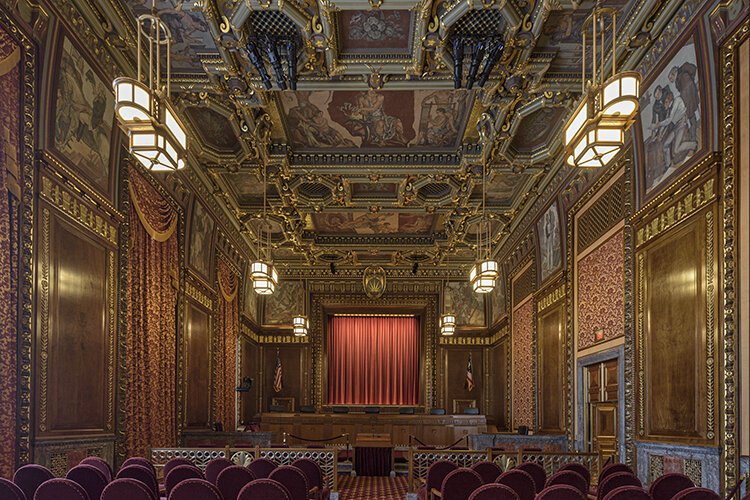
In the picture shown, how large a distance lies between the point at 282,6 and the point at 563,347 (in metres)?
9.00

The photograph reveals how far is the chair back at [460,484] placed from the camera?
6512mm

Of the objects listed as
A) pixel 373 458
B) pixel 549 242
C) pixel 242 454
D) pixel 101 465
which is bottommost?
pixel 373 458

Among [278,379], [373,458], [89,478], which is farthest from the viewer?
[278,379]

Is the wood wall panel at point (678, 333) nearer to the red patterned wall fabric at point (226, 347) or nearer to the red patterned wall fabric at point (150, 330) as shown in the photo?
the red patterned wall fabric at point (150, 330)

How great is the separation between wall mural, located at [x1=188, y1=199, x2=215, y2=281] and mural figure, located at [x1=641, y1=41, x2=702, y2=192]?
890 centimetres

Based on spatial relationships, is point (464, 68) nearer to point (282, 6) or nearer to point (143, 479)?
point (282, 6)

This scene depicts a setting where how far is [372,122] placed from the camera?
11828 millimetres

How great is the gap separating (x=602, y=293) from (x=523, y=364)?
7048 millimetres

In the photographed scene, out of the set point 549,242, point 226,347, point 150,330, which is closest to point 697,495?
point 150,330

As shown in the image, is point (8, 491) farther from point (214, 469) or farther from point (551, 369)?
point (551, 369)

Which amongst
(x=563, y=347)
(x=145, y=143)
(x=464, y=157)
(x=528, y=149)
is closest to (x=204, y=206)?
(x=464, y=157)

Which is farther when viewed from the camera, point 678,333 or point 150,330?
point 150,330

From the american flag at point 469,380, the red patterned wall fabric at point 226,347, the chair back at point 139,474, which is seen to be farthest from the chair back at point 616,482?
the american flag at point 469,380

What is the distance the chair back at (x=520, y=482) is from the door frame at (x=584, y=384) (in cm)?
388
